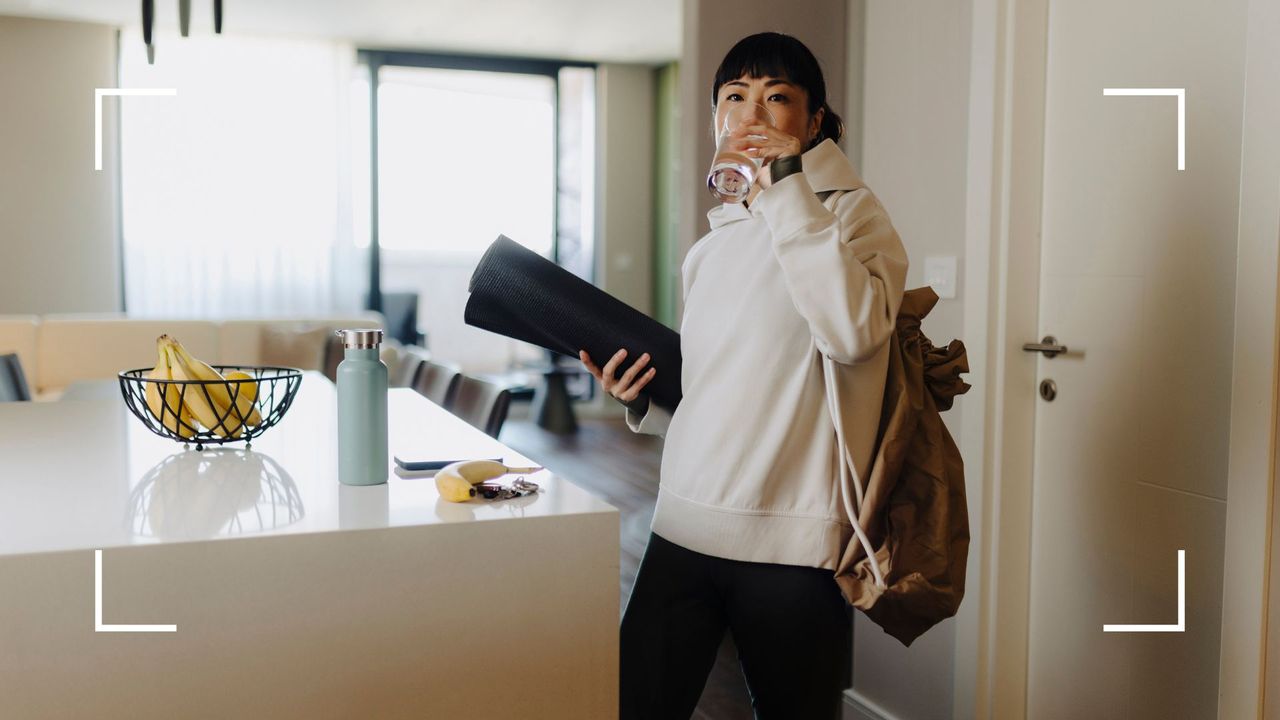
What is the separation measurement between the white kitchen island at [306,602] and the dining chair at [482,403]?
32.3 inches

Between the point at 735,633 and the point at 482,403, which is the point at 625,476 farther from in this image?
the point at 735,633

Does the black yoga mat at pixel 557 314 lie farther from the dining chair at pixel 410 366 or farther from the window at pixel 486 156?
the window at pixel 486 156

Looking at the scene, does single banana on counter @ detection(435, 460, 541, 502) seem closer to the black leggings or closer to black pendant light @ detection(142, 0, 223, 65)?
the black leggings

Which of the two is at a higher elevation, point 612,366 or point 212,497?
point 612,366

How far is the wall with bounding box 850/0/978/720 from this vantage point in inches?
80.2

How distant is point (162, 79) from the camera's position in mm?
6508

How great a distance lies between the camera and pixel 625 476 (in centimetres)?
534

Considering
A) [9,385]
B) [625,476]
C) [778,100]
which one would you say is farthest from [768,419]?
[625,476]

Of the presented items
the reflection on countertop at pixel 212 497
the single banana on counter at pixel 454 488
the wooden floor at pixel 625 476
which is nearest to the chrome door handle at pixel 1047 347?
the wooden floor at pixel 625 476

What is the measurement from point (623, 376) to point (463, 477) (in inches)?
11.0

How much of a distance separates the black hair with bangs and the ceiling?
15.4 feet

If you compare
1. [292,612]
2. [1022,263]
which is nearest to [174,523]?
[292,612]
